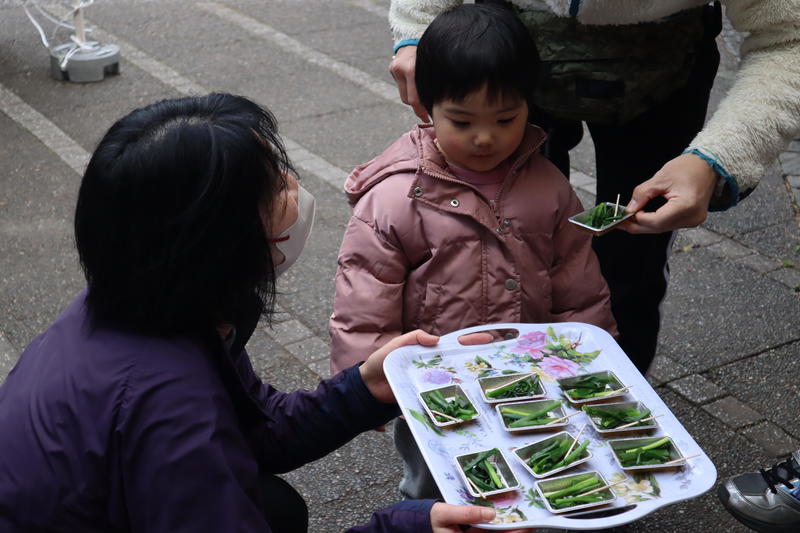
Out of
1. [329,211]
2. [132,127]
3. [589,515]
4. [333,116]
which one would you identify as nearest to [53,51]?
[333,116]

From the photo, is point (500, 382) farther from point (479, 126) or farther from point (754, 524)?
point (754, 524)

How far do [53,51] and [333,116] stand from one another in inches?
75.0

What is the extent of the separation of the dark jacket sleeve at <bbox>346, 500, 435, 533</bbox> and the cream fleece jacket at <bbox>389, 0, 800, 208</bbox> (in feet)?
3.04

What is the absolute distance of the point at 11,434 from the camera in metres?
1.68

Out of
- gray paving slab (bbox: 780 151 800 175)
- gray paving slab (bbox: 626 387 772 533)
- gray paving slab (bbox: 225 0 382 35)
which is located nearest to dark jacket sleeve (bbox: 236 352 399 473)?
gray paving slab (bbox: 626 387 772 533)

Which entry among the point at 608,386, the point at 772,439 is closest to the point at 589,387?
the point at 608,386

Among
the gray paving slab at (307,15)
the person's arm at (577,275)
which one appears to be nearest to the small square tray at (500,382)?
the person's arm at (577,275)

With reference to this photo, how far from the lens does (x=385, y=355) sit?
82.8 inches

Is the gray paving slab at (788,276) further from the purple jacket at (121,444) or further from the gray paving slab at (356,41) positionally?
the gray paving slab at (356,41)

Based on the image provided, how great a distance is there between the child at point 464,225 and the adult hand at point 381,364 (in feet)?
0.52

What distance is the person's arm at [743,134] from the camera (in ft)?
6.84

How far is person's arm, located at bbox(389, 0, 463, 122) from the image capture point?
8.02 feet

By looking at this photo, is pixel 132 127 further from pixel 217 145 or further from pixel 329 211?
pixel 329 211

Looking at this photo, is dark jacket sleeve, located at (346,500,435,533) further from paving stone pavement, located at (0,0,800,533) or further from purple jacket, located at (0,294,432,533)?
paving stone pavement, located at (0,0,800,533)
